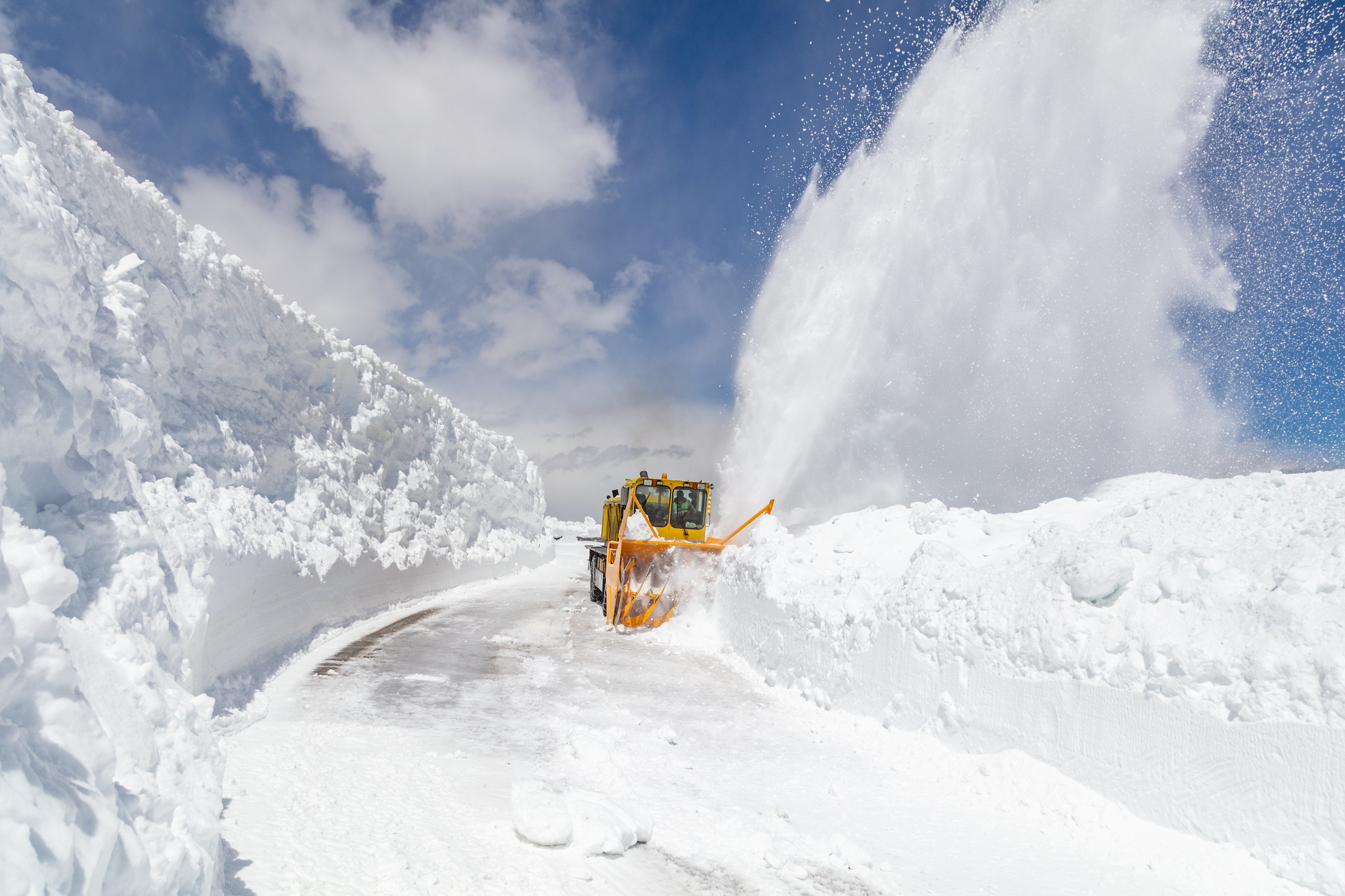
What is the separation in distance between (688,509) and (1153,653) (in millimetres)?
11073

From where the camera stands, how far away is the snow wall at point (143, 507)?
2238 millimetres

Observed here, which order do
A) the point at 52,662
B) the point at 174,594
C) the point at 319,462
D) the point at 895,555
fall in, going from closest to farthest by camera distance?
the point at 52,662, the point at 174,594, the point at 895,555, the point at 319,462

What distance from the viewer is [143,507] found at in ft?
15.3

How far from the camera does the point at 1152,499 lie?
6668 millimetres

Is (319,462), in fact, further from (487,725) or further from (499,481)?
(499,481)

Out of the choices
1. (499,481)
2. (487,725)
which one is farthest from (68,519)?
(499,481)

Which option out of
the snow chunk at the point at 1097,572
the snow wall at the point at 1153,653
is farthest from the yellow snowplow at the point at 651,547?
the snow chunk at the point at 1097,572

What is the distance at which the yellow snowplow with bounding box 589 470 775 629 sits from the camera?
1330 centimetres

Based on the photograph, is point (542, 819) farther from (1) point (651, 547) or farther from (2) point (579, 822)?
(1) point (651, 547)

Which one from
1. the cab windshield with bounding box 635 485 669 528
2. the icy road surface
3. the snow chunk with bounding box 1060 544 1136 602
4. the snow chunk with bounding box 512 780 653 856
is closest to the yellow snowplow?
the cab windshield with bounding box 635 485 669 528

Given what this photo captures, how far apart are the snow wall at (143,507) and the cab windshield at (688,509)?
668 centimetres

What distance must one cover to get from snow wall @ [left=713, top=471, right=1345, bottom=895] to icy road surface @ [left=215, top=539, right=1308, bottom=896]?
0.84 feet

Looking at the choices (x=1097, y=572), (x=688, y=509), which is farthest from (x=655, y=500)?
(x=1097, y=572)

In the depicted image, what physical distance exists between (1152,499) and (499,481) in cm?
2251
